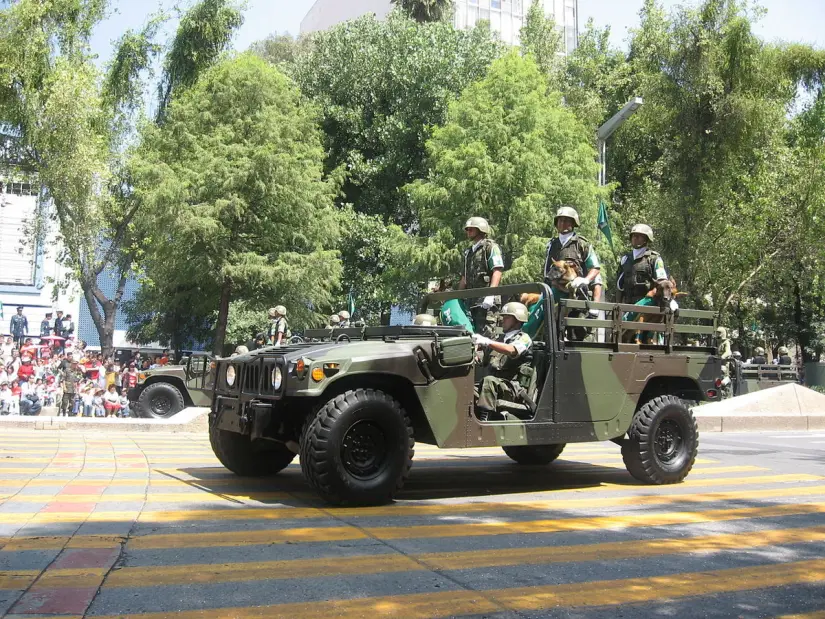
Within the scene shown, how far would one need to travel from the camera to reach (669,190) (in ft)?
103

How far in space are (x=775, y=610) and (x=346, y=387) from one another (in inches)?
134

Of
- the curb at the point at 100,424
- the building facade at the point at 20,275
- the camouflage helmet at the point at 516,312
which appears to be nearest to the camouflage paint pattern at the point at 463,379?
the camouflage helmet at the point at 516,312

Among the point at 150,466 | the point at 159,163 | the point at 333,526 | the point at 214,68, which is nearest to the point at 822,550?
the point at 333,526

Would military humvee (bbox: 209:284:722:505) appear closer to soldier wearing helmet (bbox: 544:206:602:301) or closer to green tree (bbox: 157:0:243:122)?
soldier wearing helmet (bbox: 544:206:602:301)

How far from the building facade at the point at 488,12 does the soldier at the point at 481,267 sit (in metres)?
57.2

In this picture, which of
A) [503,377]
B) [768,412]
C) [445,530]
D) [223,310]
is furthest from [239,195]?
[445,530]

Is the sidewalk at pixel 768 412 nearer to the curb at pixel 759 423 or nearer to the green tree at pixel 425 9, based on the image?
the curb at pixel 759 423

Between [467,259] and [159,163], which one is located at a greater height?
[159,163]

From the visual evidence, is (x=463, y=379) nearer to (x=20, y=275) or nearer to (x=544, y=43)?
(x=544, y=43)

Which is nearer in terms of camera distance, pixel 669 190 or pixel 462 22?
pixel 669 190

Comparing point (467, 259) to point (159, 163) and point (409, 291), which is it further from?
point (409, 291)

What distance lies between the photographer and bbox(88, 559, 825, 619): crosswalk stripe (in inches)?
165

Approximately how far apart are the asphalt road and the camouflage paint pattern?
0.61m

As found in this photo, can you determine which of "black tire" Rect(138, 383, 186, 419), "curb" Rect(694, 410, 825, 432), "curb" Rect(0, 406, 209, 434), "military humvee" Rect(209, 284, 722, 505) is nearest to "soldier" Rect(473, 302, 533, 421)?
"military humvee" Rect(209, 284, 722, 505)
